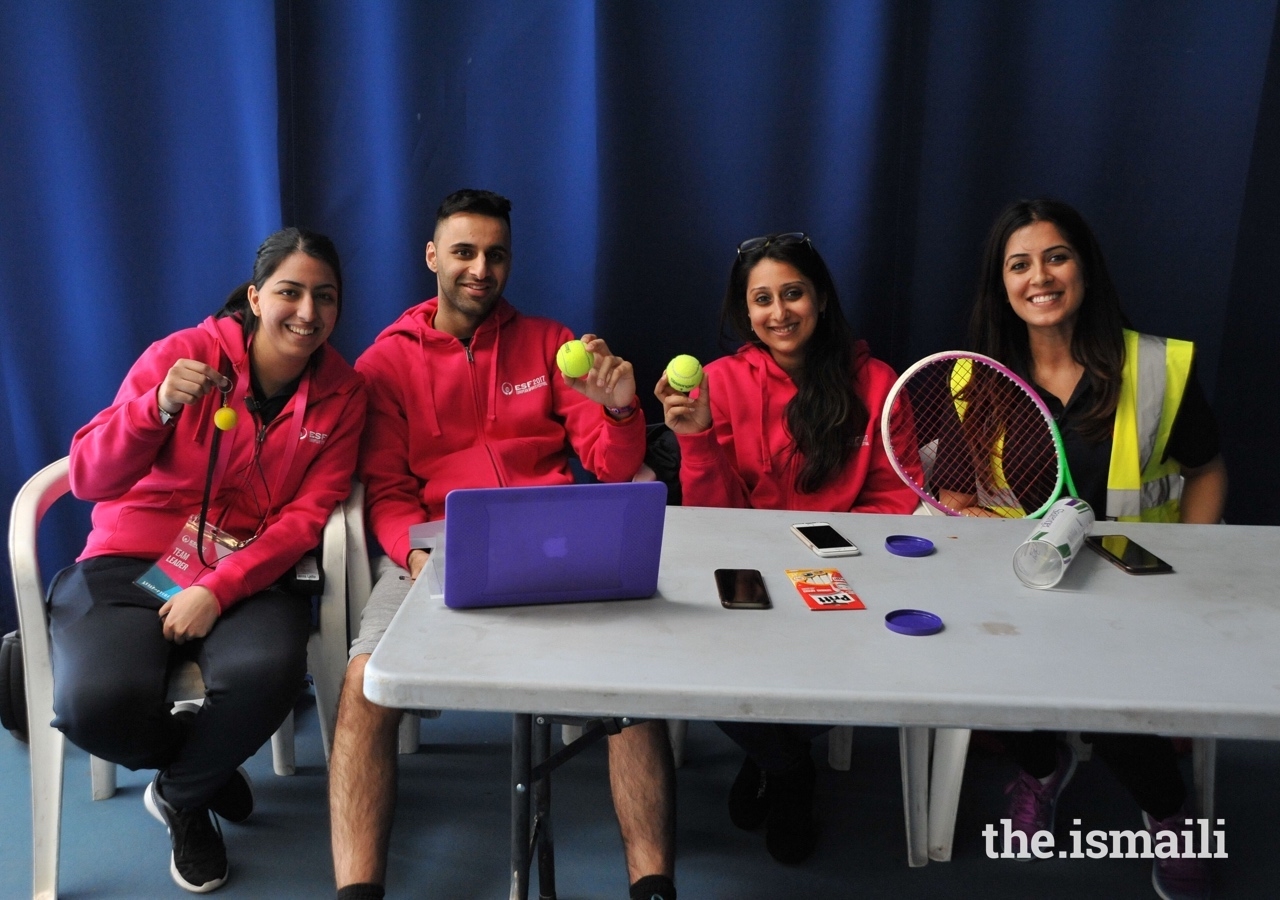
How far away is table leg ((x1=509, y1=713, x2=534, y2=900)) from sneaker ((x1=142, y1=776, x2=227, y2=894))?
29.6 inches

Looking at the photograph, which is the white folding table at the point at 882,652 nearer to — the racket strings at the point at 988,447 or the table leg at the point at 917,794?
the racket strings at the point at 988,447

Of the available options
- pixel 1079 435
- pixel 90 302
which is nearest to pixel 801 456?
pixel 1079 435

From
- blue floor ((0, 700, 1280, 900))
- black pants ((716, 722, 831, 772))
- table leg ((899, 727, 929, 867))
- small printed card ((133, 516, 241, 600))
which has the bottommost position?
blue floor ((0, 700, 1280, 900))

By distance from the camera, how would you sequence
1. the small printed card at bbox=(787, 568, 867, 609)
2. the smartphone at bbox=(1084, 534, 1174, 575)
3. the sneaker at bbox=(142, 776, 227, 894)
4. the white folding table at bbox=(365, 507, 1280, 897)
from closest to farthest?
the white folding table at bbox=(365, 507, 1280, 897), the small printed card at bbox=(787, 568, 867, 609), the smartphone at bbox=(1084, 534, 1174, 575), the sneaker at bbox=(142, 776, 227, 894)

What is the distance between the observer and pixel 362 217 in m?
2.71

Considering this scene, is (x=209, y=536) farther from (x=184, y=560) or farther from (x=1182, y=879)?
(x=1182, y=879)

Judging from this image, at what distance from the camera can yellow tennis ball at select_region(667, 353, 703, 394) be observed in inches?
75.3

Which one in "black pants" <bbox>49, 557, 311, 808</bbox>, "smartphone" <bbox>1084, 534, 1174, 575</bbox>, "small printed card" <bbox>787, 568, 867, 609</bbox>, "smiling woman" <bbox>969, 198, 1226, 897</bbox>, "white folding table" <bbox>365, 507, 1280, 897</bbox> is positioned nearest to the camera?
"white folding table" <bbox>365, 507, 1280, 897</bbox>

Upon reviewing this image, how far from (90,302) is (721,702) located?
223 cm

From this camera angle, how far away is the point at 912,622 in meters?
1.33

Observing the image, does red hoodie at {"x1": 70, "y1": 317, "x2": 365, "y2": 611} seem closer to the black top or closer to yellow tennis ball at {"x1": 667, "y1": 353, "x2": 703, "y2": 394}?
yellow tennis ball at {"x1": 667, "y1": 353, "x2": 703, "y2": 394}

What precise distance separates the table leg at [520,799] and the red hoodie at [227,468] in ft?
2.90

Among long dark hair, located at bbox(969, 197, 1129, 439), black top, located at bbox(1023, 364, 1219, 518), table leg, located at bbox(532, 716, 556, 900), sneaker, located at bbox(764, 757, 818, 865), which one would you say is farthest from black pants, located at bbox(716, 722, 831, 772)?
long dark hair, located at bbox(969, 197, 1129, 439)

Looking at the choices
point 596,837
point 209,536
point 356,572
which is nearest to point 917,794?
point 596,837
